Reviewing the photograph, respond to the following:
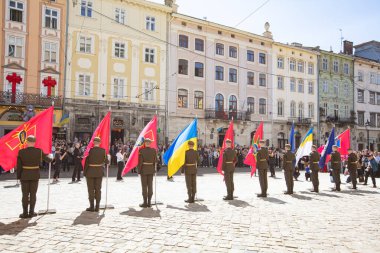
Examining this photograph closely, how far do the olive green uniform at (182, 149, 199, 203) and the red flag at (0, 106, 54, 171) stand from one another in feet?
12.6

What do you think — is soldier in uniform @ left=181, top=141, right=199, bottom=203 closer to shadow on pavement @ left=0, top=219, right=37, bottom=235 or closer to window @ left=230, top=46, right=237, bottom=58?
shadow on pavement @ left=0, top=219, right=37, bottom=235

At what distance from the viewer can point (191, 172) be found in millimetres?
9594

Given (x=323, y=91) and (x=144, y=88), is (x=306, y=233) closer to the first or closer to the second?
(x=144, y=88)

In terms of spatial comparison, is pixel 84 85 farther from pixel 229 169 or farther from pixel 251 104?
pixel 229 169

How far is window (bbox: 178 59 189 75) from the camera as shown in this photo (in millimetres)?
30170

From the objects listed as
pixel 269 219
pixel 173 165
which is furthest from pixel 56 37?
pixel 269 219

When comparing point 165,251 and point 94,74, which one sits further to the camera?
point 94,74

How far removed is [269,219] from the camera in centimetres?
724

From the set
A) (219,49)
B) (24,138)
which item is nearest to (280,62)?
(219,49)

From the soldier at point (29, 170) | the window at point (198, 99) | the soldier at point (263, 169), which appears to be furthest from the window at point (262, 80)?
the soldier at point (29, 170)

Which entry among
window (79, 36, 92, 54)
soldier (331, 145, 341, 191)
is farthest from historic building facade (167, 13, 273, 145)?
soldier (331, 145, 341, 191)

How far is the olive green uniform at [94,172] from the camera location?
26.1 ft

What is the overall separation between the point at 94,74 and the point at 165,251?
23.2m

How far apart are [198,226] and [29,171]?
406 centimetres
